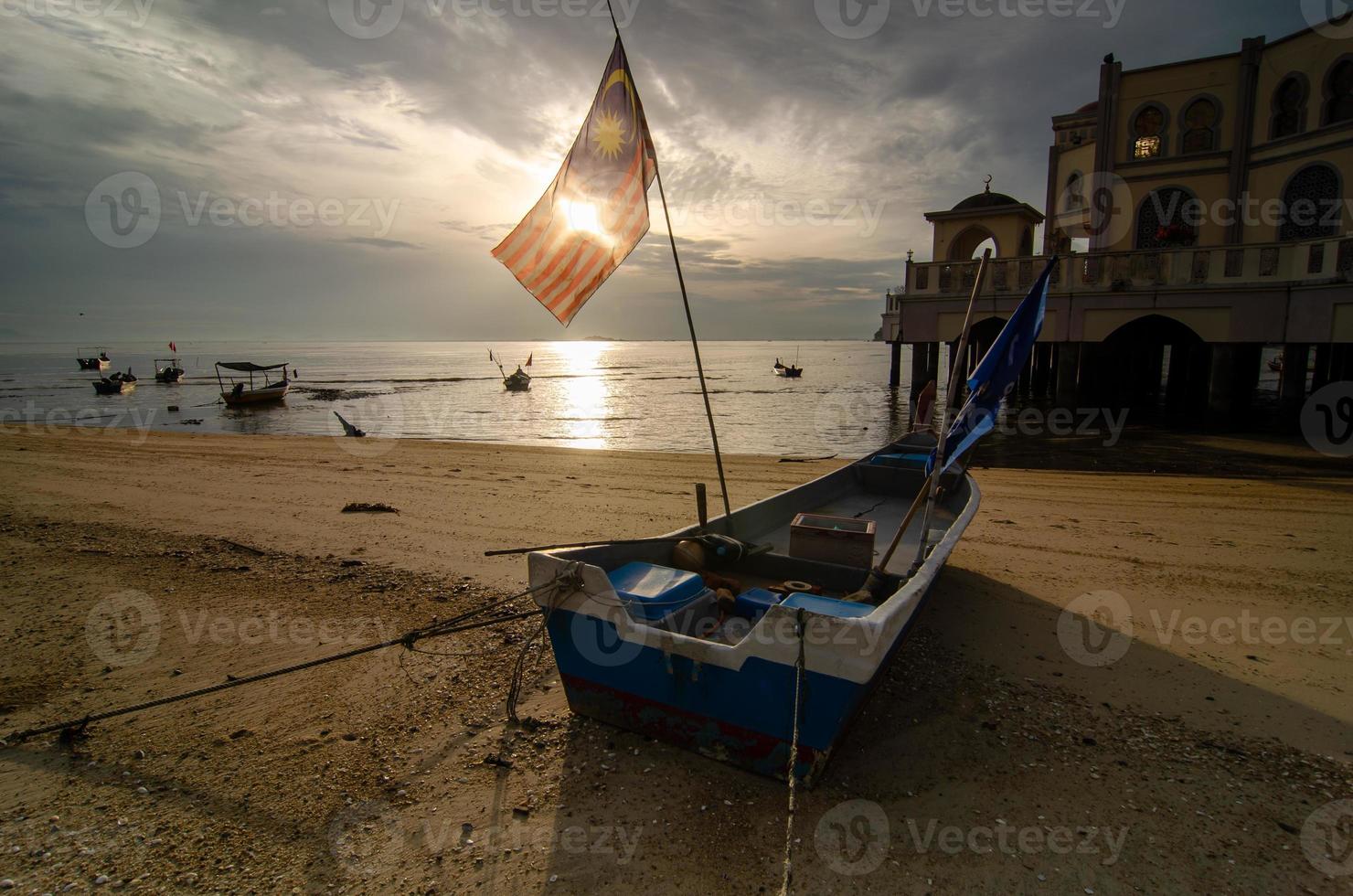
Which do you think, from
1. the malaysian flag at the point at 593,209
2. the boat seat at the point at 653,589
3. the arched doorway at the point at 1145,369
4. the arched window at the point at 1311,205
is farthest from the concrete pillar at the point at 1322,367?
the boat seat at the point at 653,589

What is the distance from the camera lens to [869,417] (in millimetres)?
32969

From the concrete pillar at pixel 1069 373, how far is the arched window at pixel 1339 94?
1004 cm

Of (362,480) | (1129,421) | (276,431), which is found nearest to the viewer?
(362,480)

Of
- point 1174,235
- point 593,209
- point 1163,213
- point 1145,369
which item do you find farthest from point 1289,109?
point 593,209

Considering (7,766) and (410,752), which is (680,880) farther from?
(7,766)

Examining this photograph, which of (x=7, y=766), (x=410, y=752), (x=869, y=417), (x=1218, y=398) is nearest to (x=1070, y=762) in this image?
(x=410, y=752)

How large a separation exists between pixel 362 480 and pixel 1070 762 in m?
12.9

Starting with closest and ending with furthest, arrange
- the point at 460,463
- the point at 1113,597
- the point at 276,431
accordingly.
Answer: the point at 1113,597, the point at 460,463, the point at 276,431

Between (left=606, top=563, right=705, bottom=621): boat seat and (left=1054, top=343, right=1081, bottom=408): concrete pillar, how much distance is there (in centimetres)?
2332

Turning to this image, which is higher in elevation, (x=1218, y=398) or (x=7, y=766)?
(x=1218, y=398)

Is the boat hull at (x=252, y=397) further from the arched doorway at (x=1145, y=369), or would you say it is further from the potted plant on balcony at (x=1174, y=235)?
the potted plant on balcony at (x=1174, y=235)

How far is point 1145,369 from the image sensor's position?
35.5 metres

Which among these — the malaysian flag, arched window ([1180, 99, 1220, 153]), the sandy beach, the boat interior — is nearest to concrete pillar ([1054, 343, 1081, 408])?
arched window ([1180, 99, 1220, 153])

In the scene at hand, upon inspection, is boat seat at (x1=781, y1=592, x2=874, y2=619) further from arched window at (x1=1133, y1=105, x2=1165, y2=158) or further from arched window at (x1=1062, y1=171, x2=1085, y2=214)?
arched window at (x1=1133, y1=105, x2=1165, y2=158)
